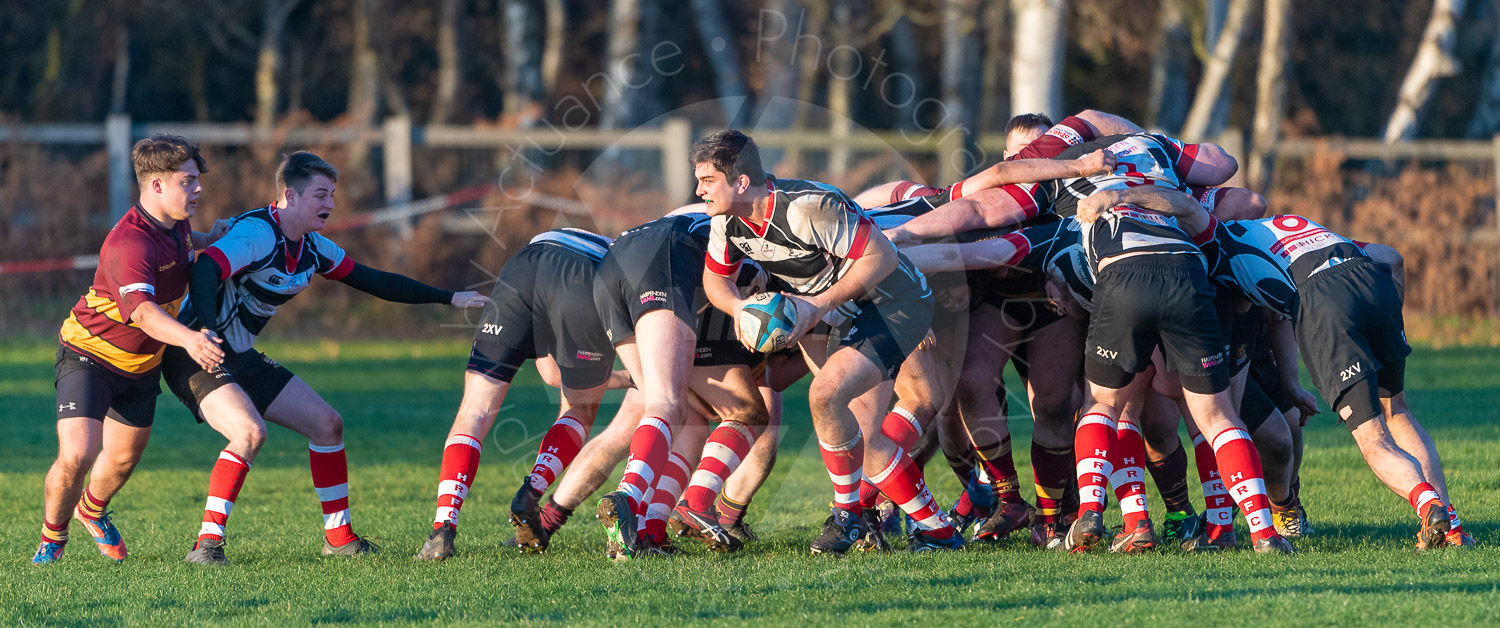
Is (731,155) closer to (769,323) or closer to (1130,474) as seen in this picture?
(769,323)

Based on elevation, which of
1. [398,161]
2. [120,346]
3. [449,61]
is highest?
[449,61]

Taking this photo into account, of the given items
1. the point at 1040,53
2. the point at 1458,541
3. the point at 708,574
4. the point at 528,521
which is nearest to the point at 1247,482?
the point at 1458,541

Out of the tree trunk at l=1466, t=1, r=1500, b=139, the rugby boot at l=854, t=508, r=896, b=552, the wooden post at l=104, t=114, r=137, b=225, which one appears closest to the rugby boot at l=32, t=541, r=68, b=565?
the rugby boot at l=854, t=508, r=896, b=552

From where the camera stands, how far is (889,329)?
5965 millimetres

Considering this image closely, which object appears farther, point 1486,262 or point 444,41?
point 444,41

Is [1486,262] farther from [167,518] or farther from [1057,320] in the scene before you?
[167,518]

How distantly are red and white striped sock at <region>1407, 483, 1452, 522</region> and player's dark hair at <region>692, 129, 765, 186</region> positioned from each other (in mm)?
2817

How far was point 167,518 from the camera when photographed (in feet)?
23.5

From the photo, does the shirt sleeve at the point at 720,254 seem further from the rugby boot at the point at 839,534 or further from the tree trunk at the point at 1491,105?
the tree trunk at the point at 1491,105

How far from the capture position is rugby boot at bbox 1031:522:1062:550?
20.3ft

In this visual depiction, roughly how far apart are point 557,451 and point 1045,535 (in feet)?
7.12

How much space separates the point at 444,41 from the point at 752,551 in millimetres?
20705

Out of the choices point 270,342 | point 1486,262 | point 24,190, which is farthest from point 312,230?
point 1486,262

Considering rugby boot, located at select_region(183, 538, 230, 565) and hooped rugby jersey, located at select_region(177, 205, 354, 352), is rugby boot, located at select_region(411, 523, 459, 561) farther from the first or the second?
hooped rugby jersey, located at select_region(177, 205, 354, 352)
